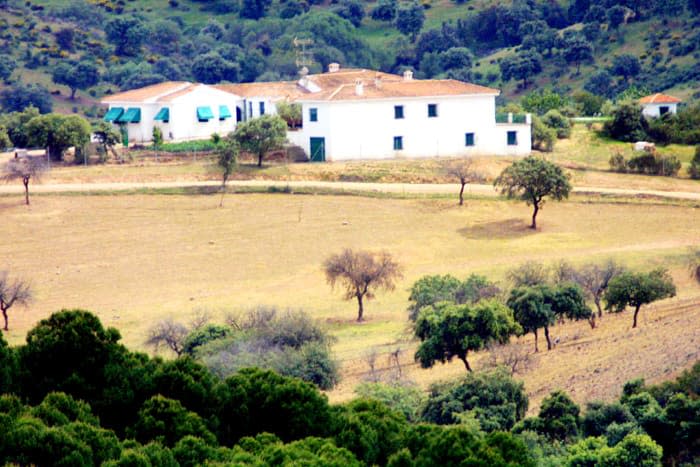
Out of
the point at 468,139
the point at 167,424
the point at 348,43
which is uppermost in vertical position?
the point at 348,43

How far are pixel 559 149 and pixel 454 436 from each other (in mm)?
48140

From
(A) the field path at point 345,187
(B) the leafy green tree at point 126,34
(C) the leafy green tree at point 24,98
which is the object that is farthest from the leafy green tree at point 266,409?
(B) the leafy green tree at point 126,34

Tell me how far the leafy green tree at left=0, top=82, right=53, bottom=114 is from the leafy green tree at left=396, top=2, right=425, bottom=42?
109 ft

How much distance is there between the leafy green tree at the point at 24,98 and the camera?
328ft

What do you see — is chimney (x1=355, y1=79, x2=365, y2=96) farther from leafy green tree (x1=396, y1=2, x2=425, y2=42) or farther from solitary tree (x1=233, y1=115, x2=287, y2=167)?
leafy green tree (x1=396, y1=2, x2=425, y2=42)

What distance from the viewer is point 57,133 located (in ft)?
210

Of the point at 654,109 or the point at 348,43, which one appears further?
the point at 348,43

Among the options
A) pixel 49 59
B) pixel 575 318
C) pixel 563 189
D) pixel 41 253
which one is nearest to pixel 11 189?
pixel 41 253

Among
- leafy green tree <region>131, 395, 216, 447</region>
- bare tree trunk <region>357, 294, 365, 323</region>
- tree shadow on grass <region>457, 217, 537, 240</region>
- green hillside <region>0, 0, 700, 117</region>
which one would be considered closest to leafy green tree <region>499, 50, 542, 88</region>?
green hillside <region>0, 0, 700, 117</region>

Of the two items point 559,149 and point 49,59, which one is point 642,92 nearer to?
point 559,149

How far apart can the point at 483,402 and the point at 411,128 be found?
35.6m

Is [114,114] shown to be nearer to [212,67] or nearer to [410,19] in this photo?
[212,67]

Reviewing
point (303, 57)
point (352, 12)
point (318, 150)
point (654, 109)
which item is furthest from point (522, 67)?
point (318, 150)

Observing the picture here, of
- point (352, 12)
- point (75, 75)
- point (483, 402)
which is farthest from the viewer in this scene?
point (352, 12)
